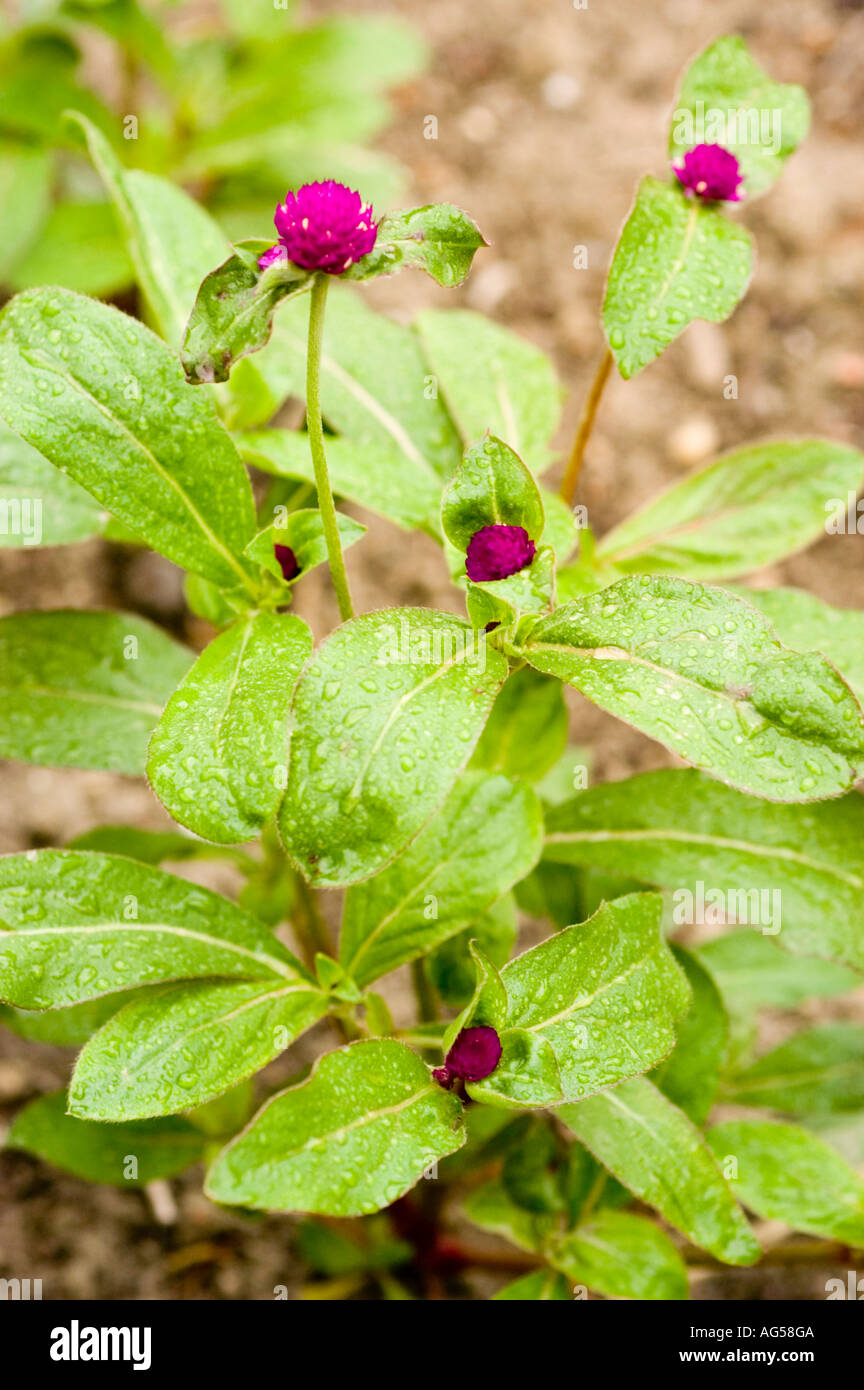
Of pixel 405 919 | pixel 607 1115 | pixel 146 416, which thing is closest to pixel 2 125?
pixel 146 416

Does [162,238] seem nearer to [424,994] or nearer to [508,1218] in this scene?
[424,994]

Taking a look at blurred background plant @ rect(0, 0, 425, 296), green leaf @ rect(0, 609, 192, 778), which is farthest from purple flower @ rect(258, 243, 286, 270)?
blurred background plant @ rect(0, 0, 425, 296)

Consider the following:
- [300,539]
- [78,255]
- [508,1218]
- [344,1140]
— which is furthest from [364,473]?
[78,255]

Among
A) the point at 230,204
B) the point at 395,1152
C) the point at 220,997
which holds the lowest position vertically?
the point at 395,1152

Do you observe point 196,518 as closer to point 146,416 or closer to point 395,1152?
point 146,416

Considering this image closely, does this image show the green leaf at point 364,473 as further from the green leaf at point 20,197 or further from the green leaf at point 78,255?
the green leaf at point 20,197
